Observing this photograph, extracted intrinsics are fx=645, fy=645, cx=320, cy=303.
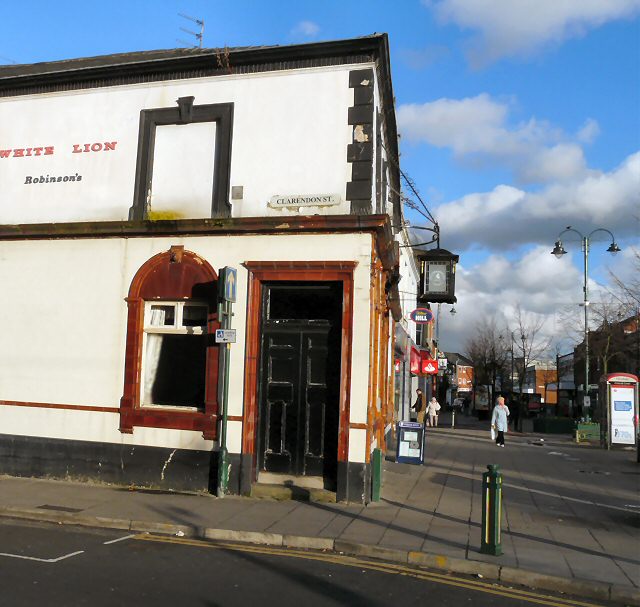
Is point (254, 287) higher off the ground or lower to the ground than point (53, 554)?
higher

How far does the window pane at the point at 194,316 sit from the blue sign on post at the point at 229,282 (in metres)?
0.90

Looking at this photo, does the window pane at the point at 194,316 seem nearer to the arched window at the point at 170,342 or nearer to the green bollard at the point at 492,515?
the arched window at the point at 170,342

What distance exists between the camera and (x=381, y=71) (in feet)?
38.7

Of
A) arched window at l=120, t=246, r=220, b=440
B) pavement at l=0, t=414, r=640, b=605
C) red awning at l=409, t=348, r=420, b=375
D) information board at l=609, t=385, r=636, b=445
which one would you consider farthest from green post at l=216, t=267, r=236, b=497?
red awning at l=409, t=348, r=420, b=375

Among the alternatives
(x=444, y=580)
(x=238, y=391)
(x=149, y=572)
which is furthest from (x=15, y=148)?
(x=444, y=580)

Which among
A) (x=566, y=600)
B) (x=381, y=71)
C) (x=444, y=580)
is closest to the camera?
(x=566, y=600)

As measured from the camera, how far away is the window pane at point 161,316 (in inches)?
466

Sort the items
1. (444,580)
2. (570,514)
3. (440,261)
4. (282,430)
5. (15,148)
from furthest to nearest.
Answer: (440,261) < (15,148) < (282,430) < (570,514) < (444,580)

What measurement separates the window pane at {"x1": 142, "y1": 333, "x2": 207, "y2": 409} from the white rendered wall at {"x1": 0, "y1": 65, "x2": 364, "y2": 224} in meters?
2.41

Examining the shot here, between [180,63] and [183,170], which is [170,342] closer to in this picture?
[183,170]

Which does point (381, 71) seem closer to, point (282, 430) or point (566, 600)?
point (282, 430)

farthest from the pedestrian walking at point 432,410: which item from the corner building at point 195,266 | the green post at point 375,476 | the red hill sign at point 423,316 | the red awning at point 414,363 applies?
the green post at point 375,476

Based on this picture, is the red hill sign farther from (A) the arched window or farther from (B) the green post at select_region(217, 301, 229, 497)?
(B) the green post at select_region(217, 301, 229, 497)

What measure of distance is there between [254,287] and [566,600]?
6.76m
